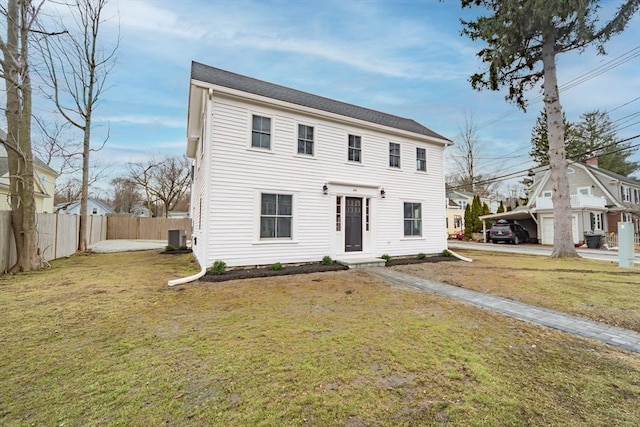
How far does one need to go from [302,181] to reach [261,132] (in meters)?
1.94

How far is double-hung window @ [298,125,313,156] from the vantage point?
9164 millimetres

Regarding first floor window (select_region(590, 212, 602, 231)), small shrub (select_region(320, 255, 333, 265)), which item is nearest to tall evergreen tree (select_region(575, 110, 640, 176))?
first floor window (select_region(590, 212, 602, 231))

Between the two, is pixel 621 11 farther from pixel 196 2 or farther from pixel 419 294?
pixel 196 2

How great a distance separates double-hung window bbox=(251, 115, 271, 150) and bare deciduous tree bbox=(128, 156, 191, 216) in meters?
26.4

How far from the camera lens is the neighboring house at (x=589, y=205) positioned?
19.8 m

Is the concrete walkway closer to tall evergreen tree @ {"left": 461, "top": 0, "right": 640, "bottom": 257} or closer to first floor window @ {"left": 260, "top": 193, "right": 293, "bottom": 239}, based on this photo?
first floor window @ {"left": 260, "top": 193, "right": 293, "bottom": 239}

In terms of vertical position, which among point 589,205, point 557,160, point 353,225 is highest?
point 557,160

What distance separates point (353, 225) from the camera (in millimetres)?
10039

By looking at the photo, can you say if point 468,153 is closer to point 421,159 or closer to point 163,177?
point 421,159

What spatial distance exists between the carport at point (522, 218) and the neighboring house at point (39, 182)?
29.6 meters

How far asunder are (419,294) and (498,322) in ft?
5.72

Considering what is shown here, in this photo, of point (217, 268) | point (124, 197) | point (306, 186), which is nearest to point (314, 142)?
point (306, 186)

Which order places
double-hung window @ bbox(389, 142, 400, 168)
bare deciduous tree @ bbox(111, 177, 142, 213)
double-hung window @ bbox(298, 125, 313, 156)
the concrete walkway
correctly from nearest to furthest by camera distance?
the concrete walkway → double-hung window @ bbox(298, 125, 313, 156) → double-hung window @ bbox(389, 142, 400, 168) → bare deciduous tree @ bbox(111, 177, 142, 213)

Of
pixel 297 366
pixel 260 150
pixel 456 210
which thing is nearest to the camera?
pixel 297 366
